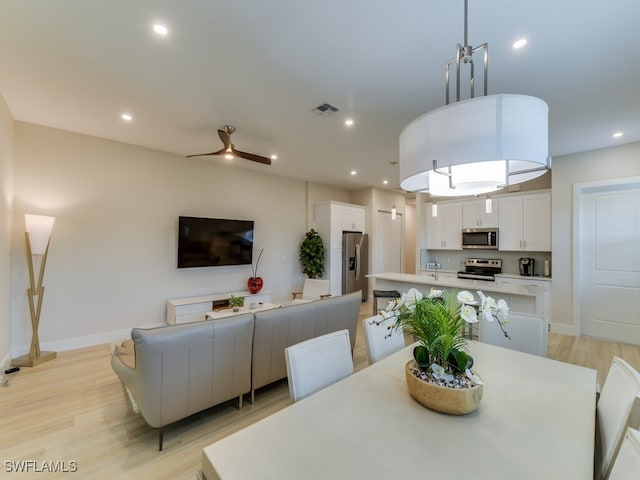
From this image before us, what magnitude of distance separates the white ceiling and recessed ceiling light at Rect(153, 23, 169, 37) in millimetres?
33

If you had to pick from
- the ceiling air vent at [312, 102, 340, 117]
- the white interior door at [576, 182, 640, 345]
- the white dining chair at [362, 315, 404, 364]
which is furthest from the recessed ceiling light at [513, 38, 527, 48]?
the white interior door at [576, 182, 640, 345]

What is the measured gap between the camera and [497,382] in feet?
4.86

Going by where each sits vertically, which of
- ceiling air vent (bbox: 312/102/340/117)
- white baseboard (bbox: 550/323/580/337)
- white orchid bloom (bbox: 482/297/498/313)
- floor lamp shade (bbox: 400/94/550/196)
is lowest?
white baseboard (bbox: 550/323/580/337)

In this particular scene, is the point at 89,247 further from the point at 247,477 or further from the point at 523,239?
the point at 523,239

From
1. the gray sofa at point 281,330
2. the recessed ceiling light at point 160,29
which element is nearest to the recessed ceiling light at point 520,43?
the recessed ceiling light at point 160,29

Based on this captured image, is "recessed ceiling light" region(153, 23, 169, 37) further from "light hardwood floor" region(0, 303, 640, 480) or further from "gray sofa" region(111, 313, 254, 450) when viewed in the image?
"light hardwood floor" region(0, 303, 640, 480)

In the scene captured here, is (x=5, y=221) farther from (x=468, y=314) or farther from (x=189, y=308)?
(x=468, y=314)

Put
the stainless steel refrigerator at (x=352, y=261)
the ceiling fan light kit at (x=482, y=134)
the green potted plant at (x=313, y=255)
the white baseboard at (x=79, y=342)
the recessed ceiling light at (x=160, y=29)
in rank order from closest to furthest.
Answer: the ceiling fan light kit at (x=482, y=134)
the recessed ceiling light at (x=160, y=29)
the white baseboard at (x=79, y=342)
the green potted plant at (x=313, y=255)
the stainless steel refrigerator at (x=352, y=261)

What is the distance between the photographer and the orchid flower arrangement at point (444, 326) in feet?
4.10

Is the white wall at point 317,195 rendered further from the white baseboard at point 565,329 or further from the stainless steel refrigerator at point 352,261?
the white baseboard at point 565,329

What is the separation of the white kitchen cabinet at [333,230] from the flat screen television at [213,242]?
162 centimetres

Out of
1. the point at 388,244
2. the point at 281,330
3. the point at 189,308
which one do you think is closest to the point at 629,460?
the point at 281,330

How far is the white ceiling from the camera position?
1.75 meters

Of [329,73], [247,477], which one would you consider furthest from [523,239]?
[247,477]
